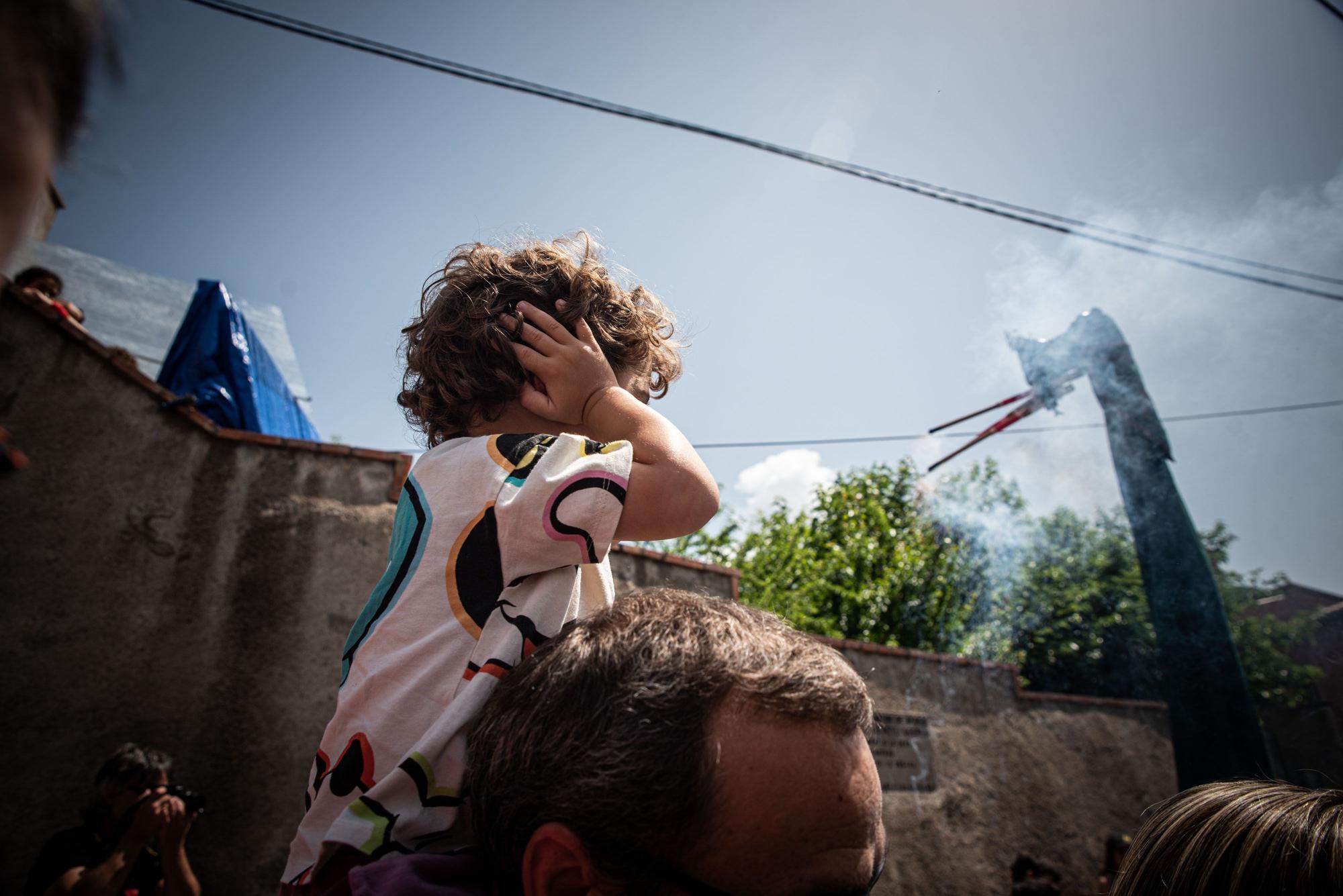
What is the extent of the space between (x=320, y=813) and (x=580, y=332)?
946mm

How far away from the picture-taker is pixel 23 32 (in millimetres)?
361

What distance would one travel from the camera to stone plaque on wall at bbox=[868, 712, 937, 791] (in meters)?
6.64

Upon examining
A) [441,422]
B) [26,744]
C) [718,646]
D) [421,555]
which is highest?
[441,422]

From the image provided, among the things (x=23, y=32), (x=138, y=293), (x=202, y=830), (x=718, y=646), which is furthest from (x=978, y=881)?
(x=138, y=293)

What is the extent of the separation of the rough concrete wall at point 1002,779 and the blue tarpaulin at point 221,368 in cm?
558

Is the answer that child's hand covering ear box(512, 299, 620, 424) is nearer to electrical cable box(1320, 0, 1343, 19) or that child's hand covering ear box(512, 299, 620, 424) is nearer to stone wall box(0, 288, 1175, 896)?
stone wall box(0, 288, 1175, 896)

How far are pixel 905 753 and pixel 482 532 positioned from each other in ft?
22.7

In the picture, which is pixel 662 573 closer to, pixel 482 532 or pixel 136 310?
pixel 482 532

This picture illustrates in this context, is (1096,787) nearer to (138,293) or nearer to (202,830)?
(202,830)

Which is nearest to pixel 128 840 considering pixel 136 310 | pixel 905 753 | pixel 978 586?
pixel 905 753

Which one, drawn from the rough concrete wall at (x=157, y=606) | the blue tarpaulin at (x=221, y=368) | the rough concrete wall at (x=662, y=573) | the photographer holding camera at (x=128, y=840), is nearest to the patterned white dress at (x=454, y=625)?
the photographer holding camera at (x=128, y=840)

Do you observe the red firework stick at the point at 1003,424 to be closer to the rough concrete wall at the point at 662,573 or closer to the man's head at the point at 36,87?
the rough concrete wall at the point at 662,573

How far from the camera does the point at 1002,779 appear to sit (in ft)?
24.4

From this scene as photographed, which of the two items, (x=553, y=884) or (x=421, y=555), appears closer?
(x=553, y=884)
